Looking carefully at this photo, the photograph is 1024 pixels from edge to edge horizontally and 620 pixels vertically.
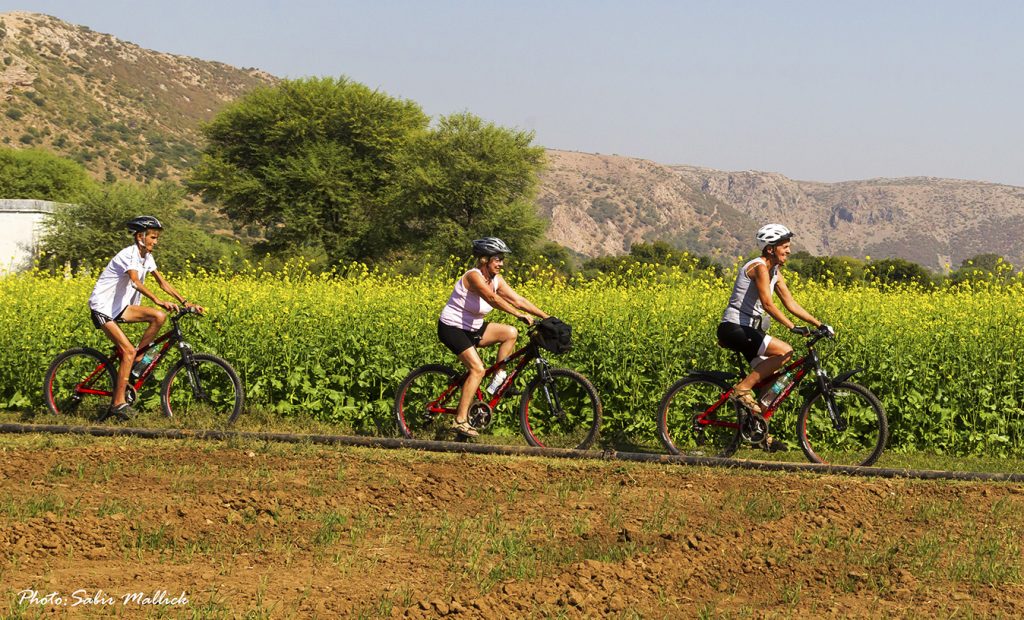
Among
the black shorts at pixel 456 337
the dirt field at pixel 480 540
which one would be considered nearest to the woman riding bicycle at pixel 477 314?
the black shorts at pixel 456 337

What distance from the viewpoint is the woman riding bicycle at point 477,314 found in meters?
9.79

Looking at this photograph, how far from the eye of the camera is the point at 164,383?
38.1 feet

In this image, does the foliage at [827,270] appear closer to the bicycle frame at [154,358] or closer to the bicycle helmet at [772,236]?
the bicycle helmet at [772,236]

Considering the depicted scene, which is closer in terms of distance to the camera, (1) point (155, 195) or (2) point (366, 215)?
(1) point (155, 195)

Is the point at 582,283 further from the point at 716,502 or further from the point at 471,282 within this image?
the point at 716,502

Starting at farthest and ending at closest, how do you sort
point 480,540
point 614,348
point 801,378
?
1. point 614,348
2. point 801,378
3. point 480,540

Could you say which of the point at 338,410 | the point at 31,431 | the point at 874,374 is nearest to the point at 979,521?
the point at 874,374

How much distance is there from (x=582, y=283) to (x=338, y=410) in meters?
5.83

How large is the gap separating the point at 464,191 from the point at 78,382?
5627cm

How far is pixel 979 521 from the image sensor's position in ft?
24.4

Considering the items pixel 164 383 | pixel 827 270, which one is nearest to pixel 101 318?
pixel 164 383

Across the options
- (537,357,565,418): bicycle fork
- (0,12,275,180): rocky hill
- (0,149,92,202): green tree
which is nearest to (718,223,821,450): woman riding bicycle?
(537,357,565,418): bicycle fork

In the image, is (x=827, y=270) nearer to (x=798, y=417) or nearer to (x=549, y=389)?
(x=798, y=417)

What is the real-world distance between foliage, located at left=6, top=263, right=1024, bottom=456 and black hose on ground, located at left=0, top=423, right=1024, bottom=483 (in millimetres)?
1245
